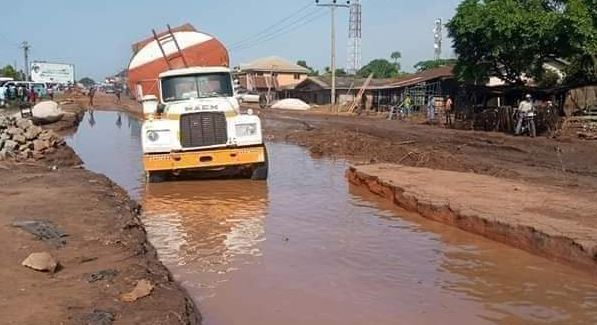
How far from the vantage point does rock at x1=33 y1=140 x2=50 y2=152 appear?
17094mm

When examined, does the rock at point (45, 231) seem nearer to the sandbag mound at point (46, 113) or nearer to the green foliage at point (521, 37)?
the green foliage at point (521, 37)

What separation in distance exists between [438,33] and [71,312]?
67.8 m

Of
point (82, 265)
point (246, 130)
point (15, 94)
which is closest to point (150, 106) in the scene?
point (246, 130)

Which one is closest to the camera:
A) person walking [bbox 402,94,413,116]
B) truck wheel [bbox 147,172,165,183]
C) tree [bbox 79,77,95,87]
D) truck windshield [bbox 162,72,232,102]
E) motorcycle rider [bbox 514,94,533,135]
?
truck wheel [bbox 147,172,165,183]

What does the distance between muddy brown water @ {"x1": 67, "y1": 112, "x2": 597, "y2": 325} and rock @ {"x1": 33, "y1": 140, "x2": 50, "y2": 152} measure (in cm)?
588

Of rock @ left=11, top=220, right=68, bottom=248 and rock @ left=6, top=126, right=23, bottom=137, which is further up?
rock @ left=6, top=126, right=23, bottom=137

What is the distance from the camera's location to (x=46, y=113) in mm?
30031

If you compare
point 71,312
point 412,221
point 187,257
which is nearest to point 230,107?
point 412,221

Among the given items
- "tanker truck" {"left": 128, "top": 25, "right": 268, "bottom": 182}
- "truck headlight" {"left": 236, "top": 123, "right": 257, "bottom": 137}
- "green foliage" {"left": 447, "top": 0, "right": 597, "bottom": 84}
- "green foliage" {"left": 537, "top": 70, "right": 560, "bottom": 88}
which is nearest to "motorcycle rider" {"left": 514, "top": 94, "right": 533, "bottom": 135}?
"green foliage" {"left": 447, "top": 0, "right": 597, "bottom": 84}

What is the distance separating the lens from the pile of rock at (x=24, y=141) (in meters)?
16.5

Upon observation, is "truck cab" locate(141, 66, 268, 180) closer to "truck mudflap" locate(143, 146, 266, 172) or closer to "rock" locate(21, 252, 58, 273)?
"truck mudflap" locate(143, 146, 266, 172)

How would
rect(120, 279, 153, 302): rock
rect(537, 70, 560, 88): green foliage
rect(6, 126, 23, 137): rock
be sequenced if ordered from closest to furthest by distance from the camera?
1. rect(120, 279, 153, 302): rock
2. rect(6, 126, 23, 137): rock
3. rect(537, 70, 560, 88): green foliage

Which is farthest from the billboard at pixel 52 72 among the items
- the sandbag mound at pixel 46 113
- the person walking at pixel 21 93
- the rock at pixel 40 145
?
the rock at pixel 40 145

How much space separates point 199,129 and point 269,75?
59140 millimetres
